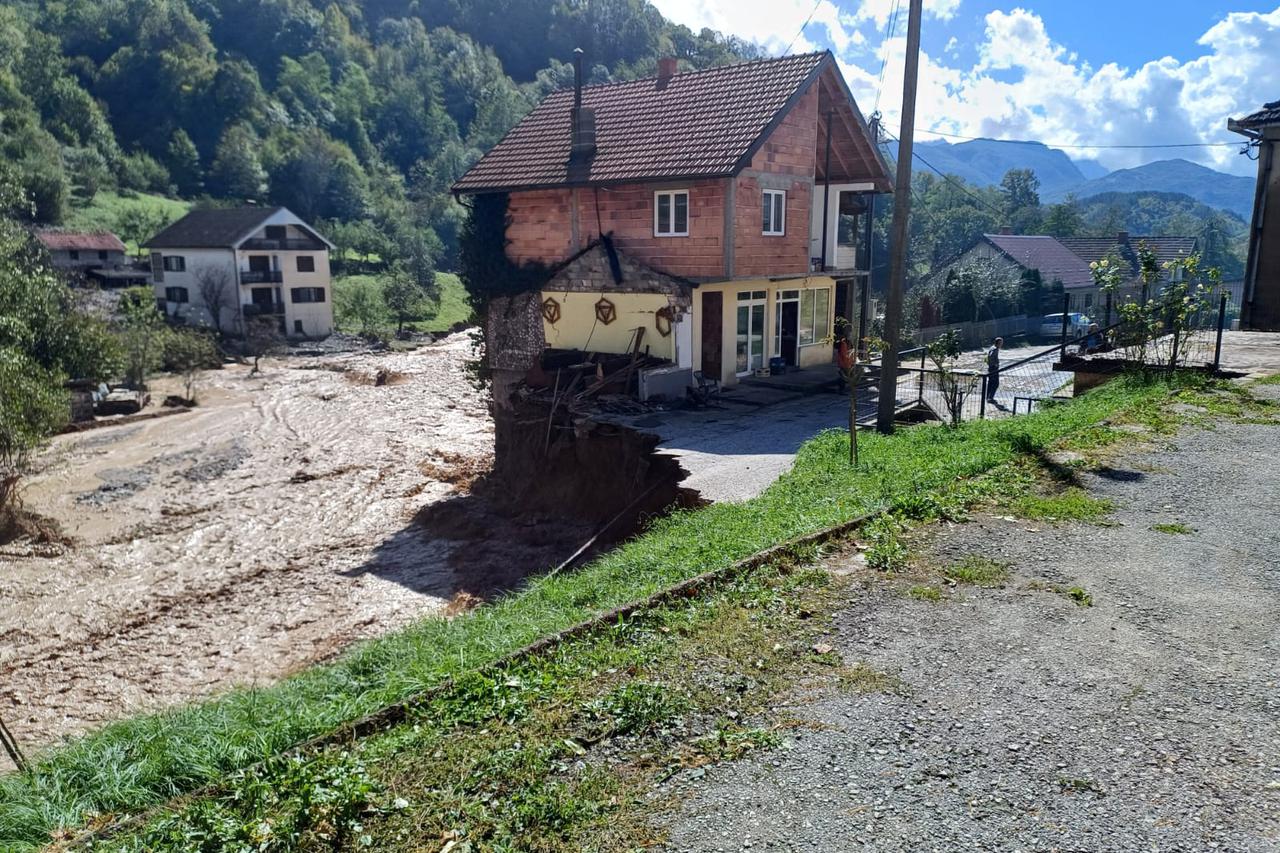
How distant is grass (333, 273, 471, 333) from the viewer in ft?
191

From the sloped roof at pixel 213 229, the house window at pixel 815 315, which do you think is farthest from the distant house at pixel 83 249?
the house window at pixel 815 315

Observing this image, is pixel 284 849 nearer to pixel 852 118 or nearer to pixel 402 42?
pixel 852 118

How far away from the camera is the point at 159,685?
13.3 metres

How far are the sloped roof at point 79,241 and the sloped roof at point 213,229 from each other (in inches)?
248

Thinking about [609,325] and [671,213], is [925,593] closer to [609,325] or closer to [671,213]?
[671,213]

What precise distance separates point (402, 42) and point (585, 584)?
161 m

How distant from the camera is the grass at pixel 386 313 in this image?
191ft

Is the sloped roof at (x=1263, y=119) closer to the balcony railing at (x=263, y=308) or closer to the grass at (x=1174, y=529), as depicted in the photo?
the grass at (x=1174, y=529)

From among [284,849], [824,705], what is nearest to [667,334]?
[824,705]

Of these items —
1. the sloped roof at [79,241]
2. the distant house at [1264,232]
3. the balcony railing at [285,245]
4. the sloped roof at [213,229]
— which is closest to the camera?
the distant house at [1264,232]

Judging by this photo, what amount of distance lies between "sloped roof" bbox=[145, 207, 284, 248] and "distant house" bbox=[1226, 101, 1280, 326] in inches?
1898

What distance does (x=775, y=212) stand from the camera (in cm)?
2252

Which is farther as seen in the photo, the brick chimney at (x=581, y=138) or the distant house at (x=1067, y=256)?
the distant house at (x=1067, y=256)

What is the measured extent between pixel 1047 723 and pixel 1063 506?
447 centimetres
